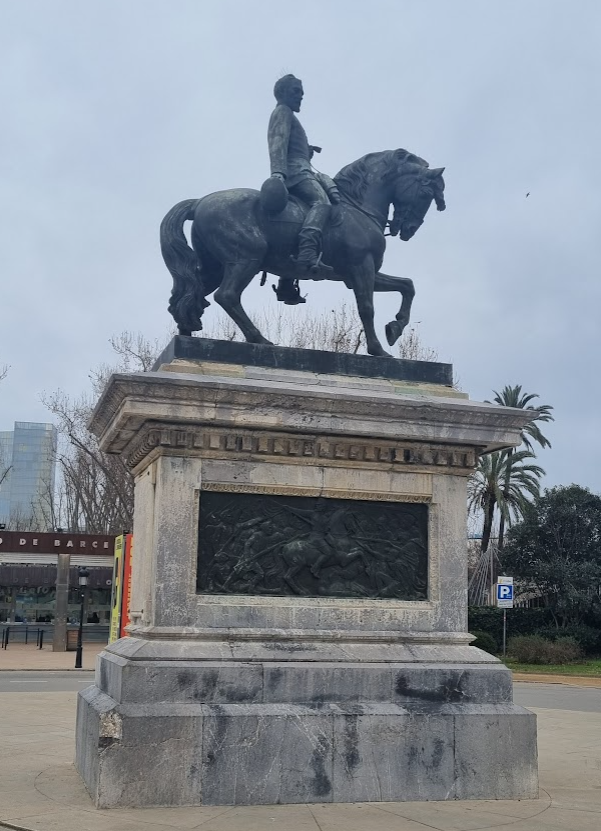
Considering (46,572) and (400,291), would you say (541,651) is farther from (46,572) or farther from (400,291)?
(400,291)

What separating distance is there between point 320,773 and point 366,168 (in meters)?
5.67

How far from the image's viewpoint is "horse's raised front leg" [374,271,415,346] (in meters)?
9.04

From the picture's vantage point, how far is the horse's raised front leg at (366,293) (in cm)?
879

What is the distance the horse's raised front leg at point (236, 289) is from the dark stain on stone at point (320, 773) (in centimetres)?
361

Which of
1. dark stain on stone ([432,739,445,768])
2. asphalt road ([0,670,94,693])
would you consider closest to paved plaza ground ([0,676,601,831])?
dark stain on stone ([432,739,445,768])

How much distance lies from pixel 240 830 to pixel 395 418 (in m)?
3.45

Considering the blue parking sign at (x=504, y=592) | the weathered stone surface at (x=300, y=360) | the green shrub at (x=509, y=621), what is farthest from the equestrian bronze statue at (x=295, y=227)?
the green shrub at (x=509, y=621)

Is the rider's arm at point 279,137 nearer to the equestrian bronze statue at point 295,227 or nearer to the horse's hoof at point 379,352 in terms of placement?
the equestrian bronze statue at point 295,227

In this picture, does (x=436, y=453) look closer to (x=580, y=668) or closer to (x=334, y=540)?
(x=334, y=540)

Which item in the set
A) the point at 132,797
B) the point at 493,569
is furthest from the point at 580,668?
the point at 132,797

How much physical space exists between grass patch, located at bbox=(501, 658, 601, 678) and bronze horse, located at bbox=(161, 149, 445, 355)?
20.8 metres

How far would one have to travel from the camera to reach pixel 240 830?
19.6 feet

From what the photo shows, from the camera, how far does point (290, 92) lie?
9078 mm

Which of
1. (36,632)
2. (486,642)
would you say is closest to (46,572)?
(36,632)
